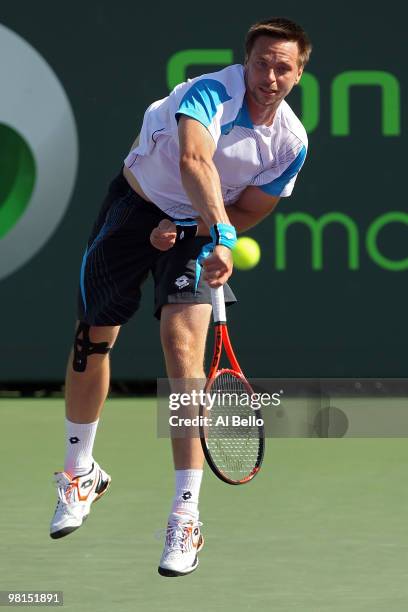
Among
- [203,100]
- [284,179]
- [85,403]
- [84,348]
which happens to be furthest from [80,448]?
[203,100]

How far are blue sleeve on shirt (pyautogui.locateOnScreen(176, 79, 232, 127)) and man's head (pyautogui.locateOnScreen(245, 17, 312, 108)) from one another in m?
0.09

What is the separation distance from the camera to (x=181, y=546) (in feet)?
13.2

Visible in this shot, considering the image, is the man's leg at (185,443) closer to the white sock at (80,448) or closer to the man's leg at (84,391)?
the man's leg at (84,391)

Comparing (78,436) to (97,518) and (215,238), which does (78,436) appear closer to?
(97,518)

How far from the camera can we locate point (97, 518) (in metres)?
4.82

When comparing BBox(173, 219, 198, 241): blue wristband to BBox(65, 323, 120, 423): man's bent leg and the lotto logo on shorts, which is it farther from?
BBox(65, 323, 120, 423): man's bent leg

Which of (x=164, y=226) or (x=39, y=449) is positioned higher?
(x=164, y=226)

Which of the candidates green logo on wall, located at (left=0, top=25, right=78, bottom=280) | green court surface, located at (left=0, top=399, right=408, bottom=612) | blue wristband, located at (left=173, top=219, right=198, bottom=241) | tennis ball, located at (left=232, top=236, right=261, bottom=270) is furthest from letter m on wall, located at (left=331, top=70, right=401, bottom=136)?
blue wristband, located at (left=173, top=219, right=198, bottom=241)

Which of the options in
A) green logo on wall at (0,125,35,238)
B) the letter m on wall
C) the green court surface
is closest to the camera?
the green court surface

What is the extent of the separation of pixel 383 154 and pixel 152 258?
349 cm

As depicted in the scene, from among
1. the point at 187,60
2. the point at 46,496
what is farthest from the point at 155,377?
the point at 46,496

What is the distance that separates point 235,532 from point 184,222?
0.92 meters

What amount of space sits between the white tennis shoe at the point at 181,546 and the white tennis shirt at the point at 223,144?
33.4 inches

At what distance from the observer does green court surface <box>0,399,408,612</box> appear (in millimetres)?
3799
